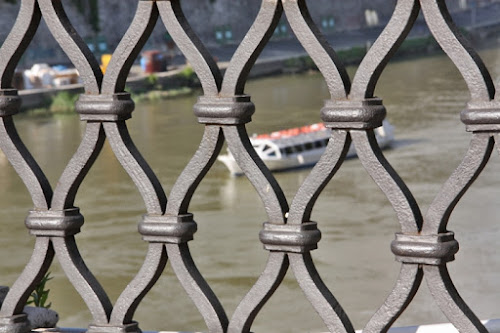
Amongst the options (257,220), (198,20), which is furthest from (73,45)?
(198,20)

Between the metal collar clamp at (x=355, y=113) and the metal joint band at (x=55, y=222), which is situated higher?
the metal collar clamp at (x=355, y=113)

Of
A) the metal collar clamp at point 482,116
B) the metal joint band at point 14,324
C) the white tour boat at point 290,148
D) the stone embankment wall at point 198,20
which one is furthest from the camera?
the stone embankment wall at point 198,20

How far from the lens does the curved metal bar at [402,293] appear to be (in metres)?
0.78

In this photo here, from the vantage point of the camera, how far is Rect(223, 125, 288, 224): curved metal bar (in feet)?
2.66

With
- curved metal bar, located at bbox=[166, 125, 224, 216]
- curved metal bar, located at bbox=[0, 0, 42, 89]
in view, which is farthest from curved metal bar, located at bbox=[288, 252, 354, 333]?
curved metal bar, located at bbox=[0, 0, 42, 89]

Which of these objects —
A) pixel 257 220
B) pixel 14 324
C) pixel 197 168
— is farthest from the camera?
pixel 257 220

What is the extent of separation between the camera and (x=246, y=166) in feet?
2.69

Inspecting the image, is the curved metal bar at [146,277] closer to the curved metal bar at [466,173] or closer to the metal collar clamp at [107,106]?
the metal collar clamp at [107,106]

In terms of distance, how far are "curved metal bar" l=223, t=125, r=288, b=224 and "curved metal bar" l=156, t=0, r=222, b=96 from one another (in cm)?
4

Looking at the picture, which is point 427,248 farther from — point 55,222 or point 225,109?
point 55,222

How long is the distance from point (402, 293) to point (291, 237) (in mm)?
100

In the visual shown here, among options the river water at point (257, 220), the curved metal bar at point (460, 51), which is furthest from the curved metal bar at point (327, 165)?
the river water at point (257, 220)

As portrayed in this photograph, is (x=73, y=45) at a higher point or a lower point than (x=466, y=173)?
higher

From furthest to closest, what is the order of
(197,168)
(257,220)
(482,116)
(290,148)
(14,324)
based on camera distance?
(290,148), (257,220), (14,324), (197,168), (482,116)
